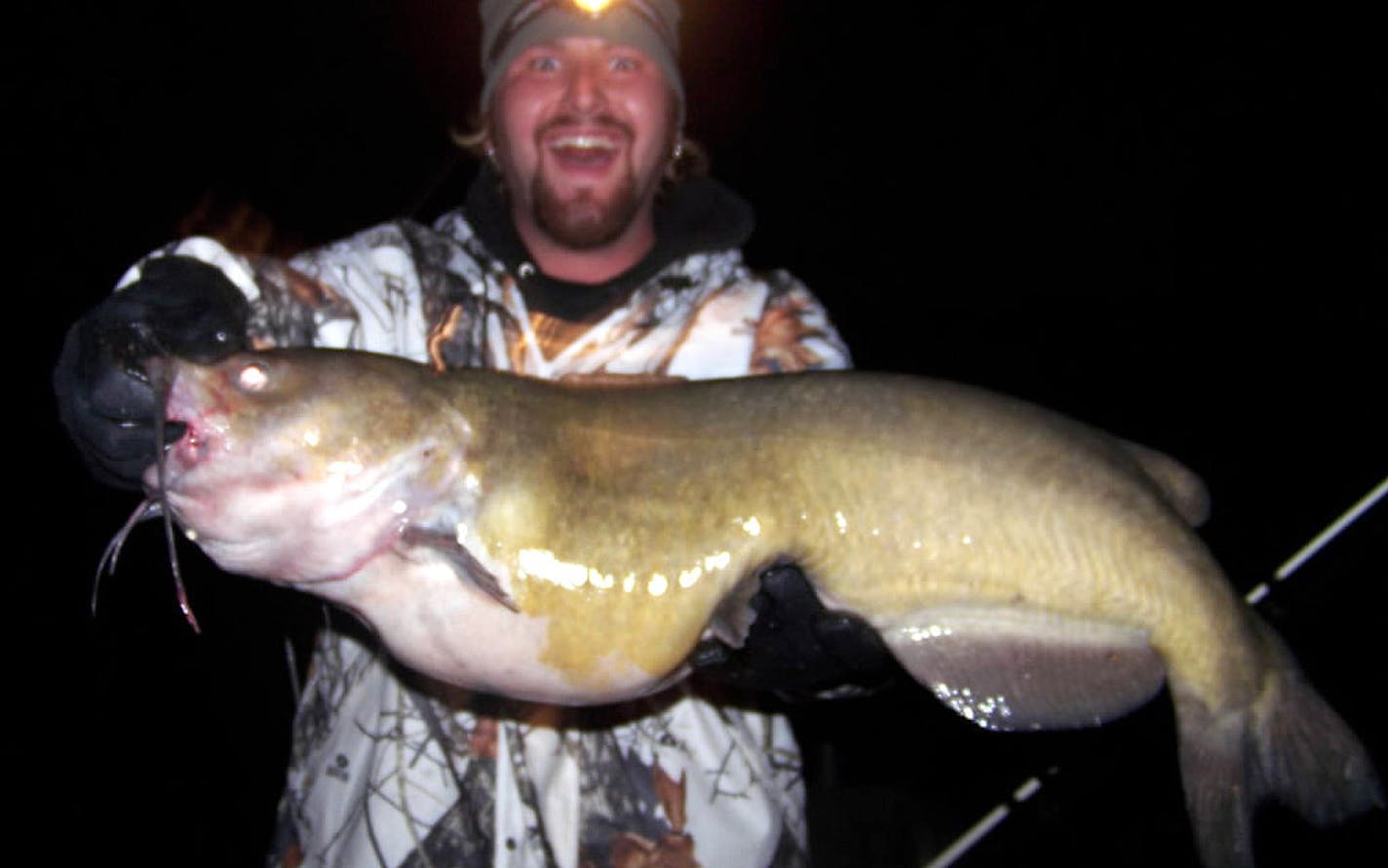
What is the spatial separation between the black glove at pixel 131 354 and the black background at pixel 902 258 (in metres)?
0.92

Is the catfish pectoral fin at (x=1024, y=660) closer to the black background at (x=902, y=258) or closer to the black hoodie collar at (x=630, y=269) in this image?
the black hoodie collar at (x=630, y=269)

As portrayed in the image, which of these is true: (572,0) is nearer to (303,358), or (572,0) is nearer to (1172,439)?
(303,358)

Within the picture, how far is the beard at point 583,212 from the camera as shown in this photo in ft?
7.45

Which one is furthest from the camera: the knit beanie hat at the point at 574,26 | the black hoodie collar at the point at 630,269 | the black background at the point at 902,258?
the black background at the point at 902,258

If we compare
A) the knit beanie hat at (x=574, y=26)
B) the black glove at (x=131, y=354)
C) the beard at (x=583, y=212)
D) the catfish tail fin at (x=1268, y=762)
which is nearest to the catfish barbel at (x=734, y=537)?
the catfish tail fin at (x=1268, y=762)

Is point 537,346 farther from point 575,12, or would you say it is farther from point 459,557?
point 575,12

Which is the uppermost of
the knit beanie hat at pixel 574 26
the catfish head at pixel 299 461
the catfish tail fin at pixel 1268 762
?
the knit beanie hat at pixel 574 26

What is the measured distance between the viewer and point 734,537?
4.42ft

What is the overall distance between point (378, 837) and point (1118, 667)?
1.40 meters

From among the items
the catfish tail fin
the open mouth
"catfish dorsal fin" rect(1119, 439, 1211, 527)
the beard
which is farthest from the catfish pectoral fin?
the open mouth

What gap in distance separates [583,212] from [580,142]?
19cm

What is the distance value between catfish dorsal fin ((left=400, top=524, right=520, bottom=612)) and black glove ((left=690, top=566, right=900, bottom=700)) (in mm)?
361

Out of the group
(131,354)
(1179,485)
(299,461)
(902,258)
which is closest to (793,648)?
(1179,485)

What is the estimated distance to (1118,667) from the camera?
4.57 feet
